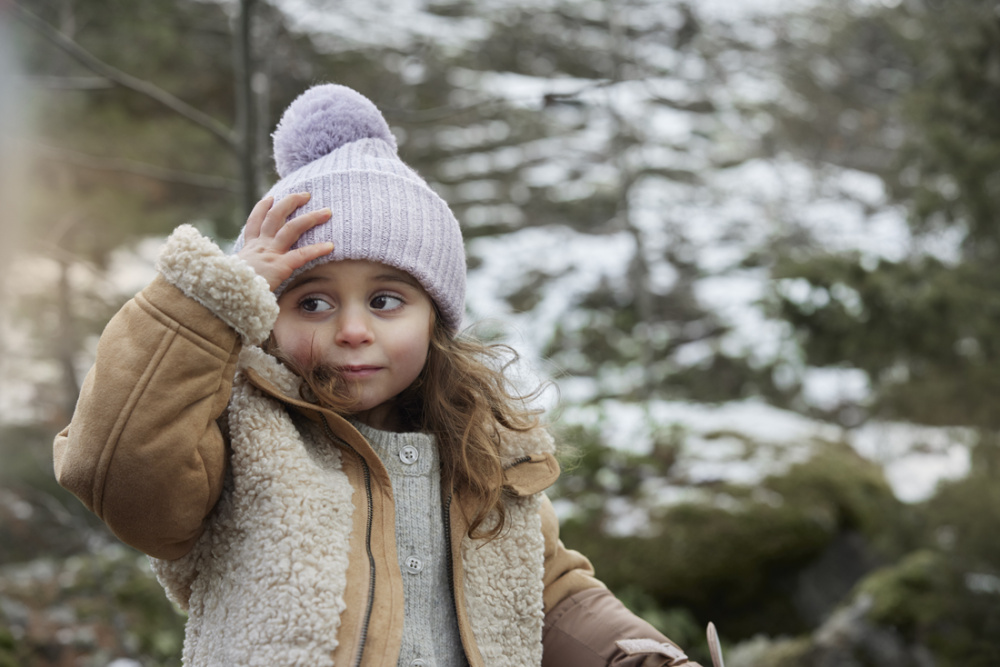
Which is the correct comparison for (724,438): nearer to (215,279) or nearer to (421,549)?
(421,549)

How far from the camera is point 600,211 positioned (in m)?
9.82

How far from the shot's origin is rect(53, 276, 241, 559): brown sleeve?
123cm

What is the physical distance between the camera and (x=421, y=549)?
5.14 ft

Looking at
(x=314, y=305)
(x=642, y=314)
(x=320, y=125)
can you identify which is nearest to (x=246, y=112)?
(x=320, y=125)

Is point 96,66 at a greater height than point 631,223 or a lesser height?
greater

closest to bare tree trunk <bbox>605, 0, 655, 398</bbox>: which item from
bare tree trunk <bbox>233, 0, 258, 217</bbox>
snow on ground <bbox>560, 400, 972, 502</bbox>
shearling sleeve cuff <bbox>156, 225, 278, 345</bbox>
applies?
snow on ground <bbox>560, 400, 972, 502</bbox>

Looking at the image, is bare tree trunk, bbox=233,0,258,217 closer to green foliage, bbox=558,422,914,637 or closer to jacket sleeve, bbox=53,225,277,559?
jacket sleeve, bbox=53,225,277,559

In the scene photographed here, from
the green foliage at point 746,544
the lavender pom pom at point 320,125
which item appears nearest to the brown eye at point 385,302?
the lavender pom pom at point 320,125

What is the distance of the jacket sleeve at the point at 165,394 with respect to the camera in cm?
124

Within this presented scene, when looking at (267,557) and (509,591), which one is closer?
(267,557)

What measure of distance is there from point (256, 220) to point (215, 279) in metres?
0.25

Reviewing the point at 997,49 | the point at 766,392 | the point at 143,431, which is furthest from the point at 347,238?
the point at 766,392

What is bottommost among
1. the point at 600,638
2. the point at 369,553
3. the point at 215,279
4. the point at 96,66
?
the point at 600,638

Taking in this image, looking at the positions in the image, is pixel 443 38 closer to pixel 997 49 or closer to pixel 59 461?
pixel 997 49
